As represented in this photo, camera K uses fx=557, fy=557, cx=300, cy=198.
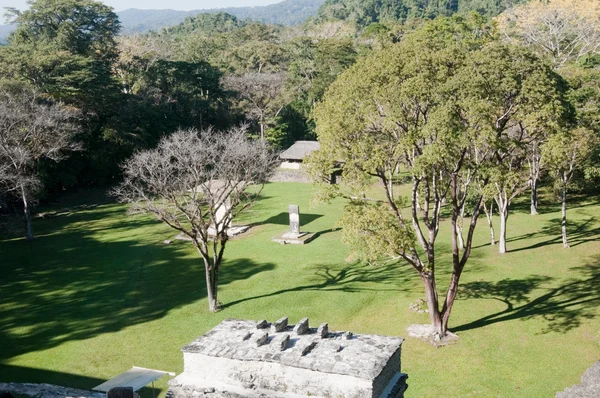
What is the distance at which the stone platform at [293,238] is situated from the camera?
28125 millimetres

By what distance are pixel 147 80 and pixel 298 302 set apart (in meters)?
38.2

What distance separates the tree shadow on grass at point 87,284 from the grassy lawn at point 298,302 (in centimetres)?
7

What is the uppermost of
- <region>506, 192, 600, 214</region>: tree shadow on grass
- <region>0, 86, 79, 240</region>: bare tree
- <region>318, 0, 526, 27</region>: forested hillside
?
<region>318, 0, 526, 27</region>: forested hillside

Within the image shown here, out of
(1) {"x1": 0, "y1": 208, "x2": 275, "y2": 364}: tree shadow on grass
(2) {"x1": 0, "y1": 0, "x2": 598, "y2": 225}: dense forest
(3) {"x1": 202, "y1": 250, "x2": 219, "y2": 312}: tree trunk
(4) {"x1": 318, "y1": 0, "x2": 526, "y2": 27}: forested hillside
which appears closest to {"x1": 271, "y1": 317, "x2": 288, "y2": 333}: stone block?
(3) {"x1": 202, "y1": 250, "x2": 219, "y2": 312}: tree trunk

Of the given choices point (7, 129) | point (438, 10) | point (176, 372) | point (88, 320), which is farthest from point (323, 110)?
point (438, 10)

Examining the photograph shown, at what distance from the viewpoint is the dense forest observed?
39656 mm

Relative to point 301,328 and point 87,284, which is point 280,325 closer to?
point 301,328

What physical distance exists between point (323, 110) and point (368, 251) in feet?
14.7

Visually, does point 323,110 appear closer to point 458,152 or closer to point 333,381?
point 458,152

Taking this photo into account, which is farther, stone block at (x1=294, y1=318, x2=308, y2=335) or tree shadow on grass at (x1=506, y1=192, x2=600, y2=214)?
tree shadow on grass at (x1=506, y1=192, x2=600, y2=214)

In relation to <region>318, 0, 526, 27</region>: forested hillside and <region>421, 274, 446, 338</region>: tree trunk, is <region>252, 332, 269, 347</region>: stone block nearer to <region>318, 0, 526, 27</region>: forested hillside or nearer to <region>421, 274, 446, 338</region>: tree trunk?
<region>421, 274, 446, 338</region>: tree trunk

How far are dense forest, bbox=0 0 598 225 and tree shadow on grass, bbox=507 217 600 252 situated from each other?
5.11 metres

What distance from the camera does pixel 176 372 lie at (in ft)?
51.3

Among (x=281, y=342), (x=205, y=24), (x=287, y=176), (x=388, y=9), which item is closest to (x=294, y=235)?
(x=287, y=176)
